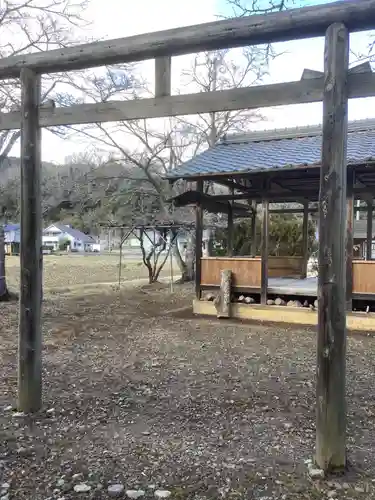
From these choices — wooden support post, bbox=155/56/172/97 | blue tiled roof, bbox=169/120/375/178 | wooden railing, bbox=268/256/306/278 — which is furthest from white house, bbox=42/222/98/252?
wooden support post, bbox=155/56/172/97

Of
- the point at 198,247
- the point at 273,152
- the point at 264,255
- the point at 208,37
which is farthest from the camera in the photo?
the point at 273,152

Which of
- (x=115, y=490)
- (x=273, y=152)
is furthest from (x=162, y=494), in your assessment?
(x=273, y=152)

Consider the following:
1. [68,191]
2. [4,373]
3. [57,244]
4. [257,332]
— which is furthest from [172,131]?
[57,244]

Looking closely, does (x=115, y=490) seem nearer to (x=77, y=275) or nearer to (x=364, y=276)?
(x=364, y=276)

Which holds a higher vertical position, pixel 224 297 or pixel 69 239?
pixel 69 239

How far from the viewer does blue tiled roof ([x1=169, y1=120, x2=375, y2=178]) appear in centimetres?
844

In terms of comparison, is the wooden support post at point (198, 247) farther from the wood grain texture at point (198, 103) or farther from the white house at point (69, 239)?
the white house at point (69, 239)

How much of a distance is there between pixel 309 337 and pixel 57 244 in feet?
180

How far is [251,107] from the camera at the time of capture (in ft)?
10.8

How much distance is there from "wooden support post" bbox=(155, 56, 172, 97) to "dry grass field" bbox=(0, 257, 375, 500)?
2526 mm

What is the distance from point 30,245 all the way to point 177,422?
1782mm

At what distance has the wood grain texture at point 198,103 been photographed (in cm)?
304

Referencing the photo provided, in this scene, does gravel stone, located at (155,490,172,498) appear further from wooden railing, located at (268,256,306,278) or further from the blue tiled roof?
wooden railing, located at (268,256,306,278)

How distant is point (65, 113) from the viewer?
144 inches
